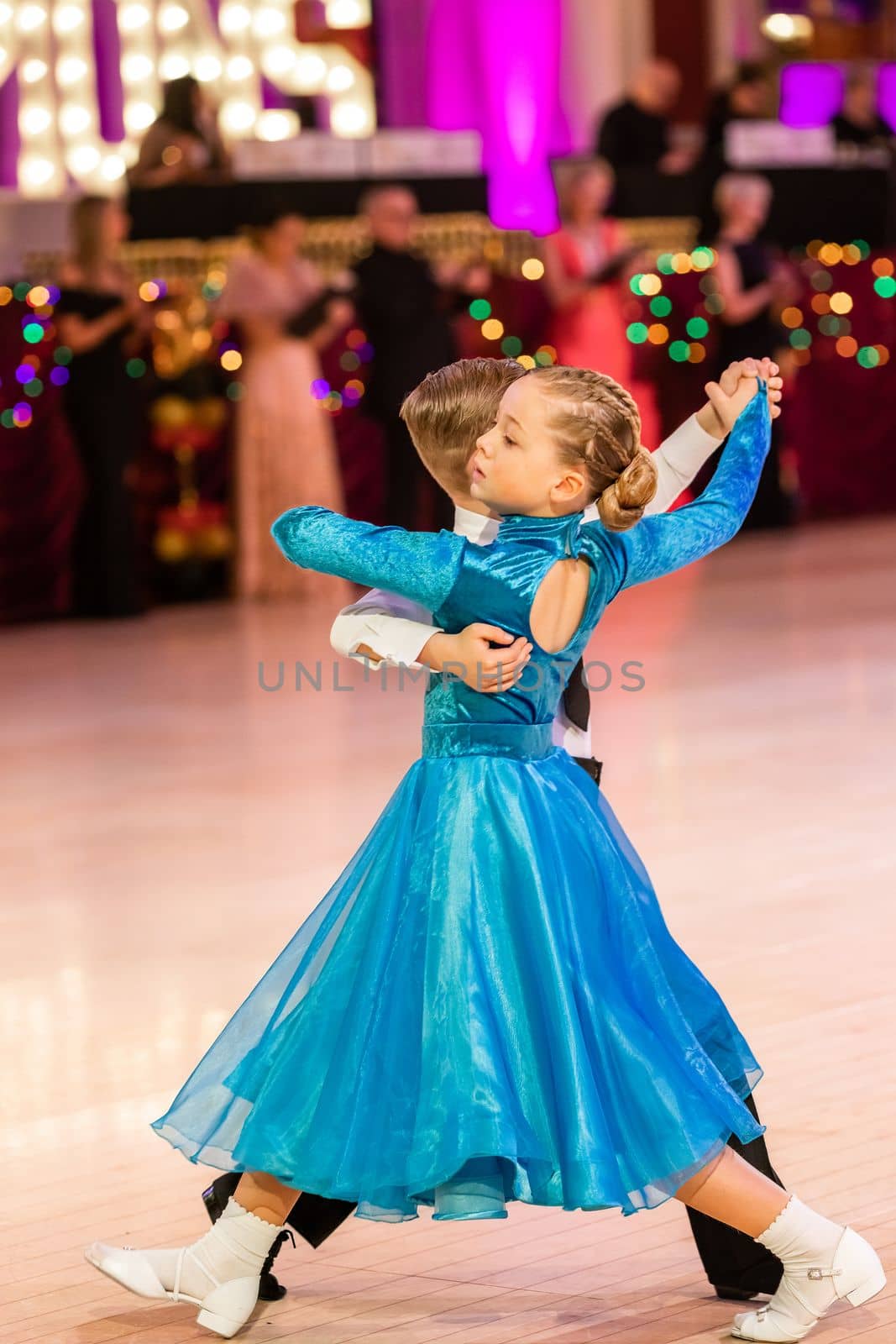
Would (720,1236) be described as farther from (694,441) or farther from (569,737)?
(694,441)

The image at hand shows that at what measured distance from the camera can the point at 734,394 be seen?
2.64 metres

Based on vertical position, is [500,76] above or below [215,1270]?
above

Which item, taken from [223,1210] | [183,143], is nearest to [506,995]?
[223,1210]

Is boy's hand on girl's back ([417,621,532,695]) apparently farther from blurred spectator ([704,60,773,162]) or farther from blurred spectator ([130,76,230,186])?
blurred spectator ([704,60,773,162])

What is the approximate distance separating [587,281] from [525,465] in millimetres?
8195

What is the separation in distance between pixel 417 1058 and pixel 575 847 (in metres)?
0.27

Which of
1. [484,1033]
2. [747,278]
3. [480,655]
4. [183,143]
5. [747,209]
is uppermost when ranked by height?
[183,143]

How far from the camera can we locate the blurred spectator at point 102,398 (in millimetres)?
8836

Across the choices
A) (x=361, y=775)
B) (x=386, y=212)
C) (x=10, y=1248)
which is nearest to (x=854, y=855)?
(x=361, y=775)

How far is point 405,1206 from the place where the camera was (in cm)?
232

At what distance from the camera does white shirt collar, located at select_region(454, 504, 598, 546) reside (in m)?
2.51

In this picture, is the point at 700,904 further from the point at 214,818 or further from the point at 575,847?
the point at 575,847

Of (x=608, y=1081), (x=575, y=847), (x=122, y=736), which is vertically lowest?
(x=122, y=736)

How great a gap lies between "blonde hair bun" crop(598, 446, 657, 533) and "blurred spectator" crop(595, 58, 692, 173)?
1049 centimetres
